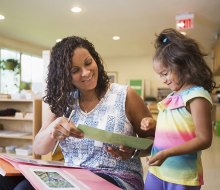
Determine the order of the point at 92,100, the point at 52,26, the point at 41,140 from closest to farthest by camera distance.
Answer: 1. the point at 41,140
2. the point at 92,100
3. the point at 52,26

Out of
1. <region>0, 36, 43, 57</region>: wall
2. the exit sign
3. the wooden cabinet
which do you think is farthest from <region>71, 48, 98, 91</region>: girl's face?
<region>0, 36, 43, 57</region>: wall

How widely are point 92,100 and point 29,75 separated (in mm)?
6180

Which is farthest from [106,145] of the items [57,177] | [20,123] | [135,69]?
[135,69]

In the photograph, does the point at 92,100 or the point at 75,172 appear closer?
the point at 75,172

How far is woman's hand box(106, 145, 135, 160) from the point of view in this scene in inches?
41.8

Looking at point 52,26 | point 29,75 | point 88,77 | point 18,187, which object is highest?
point 52,26

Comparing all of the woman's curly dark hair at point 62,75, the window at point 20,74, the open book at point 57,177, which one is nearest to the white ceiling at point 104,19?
the window at point 20,74

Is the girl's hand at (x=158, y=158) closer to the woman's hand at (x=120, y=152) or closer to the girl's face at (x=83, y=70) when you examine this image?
the woman's hand at (x=120, y=152)

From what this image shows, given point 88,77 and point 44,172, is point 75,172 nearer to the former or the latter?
point 44,172

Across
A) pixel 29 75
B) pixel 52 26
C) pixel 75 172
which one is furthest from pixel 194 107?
pixel 29 75

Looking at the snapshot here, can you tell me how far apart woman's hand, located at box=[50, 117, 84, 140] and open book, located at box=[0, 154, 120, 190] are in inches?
4.5

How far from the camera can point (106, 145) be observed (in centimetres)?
109

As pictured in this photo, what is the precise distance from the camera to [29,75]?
7.04 metres

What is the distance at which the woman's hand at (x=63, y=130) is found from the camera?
3.09 feet
